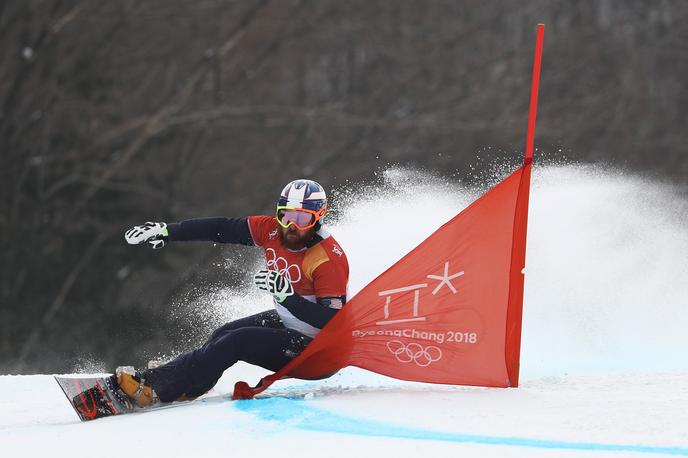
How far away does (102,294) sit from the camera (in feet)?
68.9

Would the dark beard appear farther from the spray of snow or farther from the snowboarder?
the spray of snow

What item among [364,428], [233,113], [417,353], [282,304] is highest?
[233,113]

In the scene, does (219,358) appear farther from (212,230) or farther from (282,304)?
(212,230)

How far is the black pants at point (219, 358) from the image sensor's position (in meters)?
6.27

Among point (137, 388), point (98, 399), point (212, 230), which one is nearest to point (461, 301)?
point (212, 230)

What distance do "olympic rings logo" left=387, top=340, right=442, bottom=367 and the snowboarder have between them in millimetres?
367

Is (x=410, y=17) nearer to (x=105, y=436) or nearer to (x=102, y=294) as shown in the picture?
(x=102, y=294)

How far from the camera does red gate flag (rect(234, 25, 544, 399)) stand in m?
6.25

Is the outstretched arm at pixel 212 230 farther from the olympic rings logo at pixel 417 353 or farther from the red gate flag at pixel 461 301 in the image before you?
the olympic rings logo at pixel 417 353

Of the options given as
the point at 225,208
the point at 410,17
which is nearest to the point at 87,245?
the point at 225,208

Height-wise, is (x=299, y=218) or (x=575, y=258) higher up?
(x=575, y=258)

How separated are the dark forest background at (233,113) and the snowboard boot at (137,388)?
9.75 metres

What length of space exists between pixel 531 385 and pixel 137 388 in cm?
201

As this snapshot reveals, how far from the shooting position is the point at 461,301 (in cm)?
625
